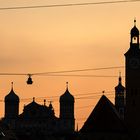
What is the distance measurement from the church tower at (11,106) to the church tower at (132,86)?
8490 cm

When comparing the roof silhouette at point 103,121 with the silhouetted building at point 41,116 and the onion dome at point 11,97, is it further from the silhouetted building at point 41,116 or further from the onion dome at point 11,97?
the onion dome at point 11,97

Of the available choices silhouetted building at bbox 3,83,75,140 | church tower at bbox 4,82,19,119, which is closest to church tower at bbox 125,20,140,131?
silhouetted building at bbox 3,83,75,140

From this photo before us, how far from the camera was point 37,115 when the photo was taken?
185 metres

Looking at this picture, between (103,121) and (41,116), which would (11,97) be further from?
(103,121)

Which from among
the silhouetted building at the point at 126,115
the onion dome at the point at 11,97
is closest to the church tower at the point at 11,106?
the onion dome at the point at 11,97

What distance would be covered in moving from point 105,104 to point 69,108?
259 feet

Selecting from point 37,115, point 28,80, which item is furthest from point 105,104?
point 37,115

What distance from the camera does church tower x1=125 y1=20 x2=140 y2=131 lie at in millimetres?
101688

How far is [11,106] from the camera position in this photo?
18812 cm

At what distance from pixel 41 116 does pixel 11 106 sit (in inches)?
238

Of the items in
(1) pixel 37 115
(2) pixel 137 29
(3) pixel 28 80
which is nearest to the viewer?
(3) pixel 28 80

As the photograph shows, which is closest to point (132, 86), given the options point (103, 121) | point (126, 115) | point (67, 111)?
point (126, 115)

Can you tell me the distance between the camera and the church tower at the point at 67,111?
186 m

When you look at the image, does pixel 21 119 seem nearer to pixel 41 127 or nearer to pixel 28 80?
pixel 41 127
